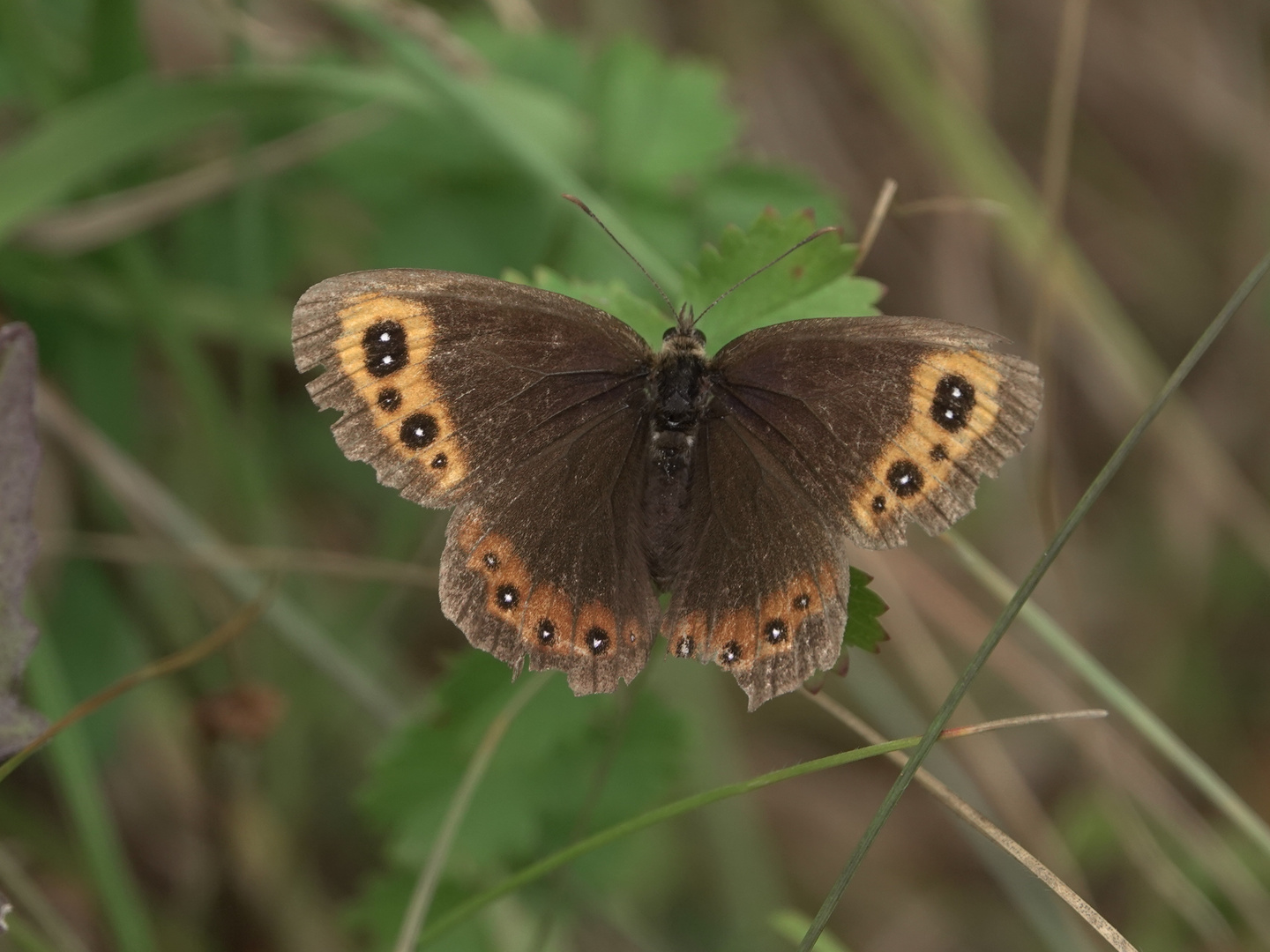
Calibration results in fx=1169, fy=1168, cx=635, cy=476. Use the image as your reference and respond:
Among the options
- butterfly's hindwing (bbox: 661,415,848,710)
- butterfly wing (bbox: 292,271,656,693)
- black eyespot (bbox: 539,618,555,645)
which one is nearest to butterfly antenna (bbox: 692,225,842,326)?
butterfly wing (bbox: 292,271,656,693)

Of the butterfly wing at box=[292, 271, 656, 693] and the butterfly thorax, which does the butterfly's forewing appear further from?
the butterfly wing at box=[292, 271, 656, 693]

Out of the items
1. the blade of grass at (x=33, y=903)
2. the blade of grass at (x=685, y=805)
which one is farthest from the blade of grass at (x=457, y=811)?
the blade of grass at (x=33, y=903)

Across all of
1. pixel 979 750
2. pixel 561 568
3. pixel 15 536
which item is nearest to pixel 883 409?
pixel 561 568

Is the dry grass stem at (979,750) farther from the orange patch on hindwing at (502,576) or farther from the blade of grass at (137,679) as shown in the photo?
the blade of grass at (137,679)

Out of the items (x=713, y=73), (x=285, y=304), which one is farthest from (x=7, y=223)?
(x=713, y=73)

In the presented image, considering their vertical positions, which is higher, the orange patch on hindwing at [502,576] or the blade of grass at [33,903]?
the orange patch on hindwing at [502,576]

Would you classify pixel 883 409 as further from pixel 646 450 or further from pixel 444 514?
pixel 444 514
